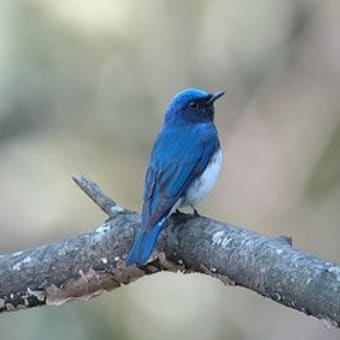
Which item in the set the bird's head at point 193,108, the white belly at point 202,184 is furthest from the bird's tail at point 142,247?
the bird's head at point 193,108

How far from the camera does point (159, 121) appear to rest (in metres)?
7.98

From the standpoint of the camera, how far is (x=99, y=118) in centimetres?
811

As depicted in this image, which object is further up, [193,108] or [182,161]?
[193,108]

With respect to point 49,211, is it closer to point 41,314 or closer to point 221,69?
point 41,314

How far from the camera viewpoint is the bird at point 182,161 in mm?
3963

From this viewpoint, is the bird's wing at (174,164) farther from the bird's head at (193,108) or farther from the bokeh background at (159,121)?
the bokeh background at (159,121)

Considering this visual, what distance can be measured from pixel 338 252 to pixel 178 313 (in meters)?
1.04

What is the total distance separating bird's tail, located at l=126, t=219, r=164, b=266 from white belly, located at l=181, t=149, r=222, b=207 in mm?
707

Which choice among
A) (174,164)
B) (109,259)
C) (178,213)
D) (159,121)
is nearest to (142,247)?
(109,259)

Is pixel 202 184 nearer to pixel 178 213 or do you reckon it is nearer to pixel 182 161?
pixel 182 161

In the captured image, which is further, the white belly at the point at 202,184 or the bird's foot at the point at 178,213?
the white belly at the point at 202,184

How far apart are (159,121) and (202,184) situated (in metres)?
3.73

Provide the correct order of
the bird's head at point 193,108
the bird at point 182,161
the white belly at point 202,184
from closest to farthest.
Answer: the bird at point 182,161 → the white belly at point 202,184 → the bird's head at point 193,108

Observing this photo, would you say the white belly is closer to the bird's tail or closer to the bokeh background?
the bird's tail
